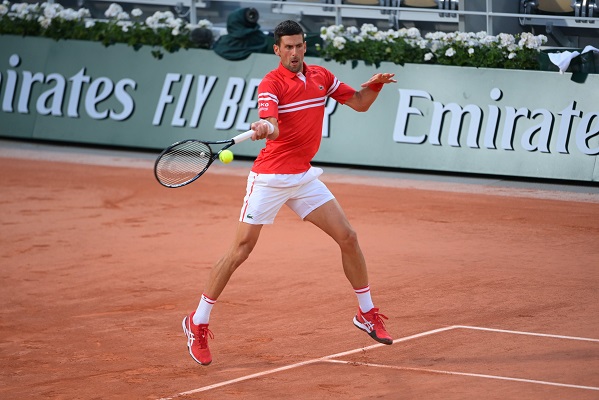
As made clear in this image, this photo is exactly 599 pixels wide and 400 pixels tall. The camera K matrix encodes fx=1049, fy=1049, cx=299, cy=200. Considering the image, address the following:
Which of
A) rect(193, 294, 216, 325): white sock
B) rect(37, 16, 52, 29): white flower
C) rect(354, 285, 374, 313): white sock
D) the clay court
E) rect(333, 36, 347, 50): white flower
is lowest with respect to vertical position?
the clay court

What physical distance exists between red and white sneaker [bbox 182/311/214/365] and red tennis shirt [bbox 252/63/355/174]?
1.13 meters

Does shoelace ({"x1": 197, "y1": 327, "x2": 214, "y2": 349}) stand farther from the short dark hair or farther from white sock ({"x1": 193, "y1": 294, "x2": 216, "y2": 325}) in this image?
the short dark hair

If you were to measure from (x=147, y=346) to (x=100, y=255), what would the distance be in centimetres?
324

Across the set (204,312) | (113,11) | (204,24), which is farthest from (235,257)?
(113,11)

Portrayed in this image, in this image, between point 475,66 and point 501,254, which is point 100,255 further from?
point 475,66

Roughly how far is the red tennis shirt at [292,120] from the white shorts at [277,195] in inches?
2.3

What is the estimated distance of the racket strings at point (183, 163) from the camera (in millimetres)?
7016

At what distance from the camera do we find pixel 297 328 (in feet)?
25.6

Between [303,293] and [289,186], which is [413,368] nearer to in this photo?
[289,186]

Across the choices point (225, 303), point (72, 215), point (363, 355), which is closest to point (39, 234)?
point (72, 215)

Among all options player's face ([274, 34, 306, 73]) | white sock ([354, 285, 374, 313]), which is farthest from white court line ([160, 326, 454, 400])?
player's face ([274, 34, 306, 73])

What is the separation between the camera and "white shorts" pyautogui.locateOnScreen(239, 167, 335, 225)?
706cm

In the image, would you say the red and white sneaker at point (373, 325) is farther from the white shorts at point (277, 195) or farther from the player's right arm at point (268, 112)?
the player's right arm at point (268, 112)

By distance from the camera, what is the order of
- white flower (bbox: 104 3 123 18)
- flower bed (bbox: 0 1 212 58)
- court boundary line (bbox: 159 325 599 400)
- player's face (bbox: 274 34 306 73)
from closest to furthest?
1. court boundary line (bbox: 159 325 599 400)
2. player's face (bbox: 274 34 306 73)
3. flower bed (bbox: 0 1 212 58)
4. white flower (bbox: 104 3 123 18)
